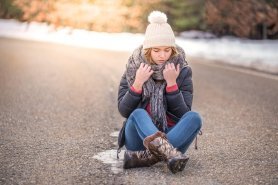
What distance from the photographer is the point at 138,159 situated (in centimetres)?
461

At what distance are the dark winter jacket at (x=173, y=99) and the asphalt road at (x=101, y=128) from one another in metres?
0.52

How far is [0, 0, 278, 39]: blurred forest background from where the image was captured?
2114 centimetres

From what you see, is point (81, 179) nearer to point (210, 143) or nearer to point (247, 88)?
point (210, 143)

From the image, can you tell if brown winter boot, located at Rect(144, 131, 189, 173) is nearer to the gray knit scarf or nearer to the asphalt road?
the asphalt road

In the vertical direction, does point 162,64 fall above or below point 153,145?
above

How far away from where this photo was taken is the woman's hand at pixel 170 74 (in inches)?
179

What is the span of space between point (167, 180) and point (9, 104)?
477cm

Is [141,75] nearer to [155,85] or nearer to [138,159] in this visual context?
A: [155,85]

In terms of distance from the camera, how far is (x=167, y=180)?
4.32 metres

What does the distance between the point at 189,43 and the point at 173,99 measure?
18.1 m

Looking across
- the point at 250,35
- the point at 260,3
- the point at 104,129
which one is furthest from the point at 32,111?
the point at 250,35

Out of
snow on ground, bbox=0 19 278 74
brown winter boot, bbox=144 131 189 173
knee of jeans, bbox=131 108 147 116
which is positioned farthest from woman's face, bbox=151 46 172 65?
snow on ground, bbox=0 19 278 74

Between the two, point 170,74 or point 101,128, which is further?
point 101,128

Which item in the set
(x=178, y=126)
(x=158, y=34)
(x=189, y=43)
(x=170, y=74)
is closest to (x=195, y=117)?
(x=178, y=126)
